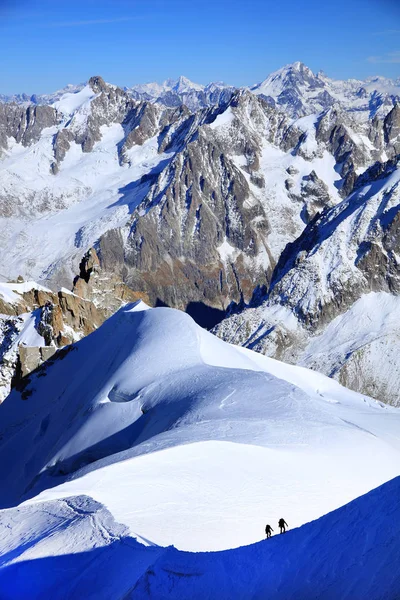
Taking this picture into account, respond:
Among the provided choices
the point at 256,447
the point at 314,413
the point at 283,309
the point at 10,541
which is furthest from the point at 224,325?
the point at 10,541

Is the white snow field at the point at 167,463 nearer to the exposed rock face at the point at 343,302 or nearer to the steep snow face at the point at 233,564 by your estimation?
the steep snow face at the point at 233,564

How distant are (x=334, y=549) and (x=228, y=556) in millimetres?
3584

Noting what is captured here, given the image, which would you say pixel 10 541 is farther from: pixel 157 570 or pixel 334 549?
pixel 334 549

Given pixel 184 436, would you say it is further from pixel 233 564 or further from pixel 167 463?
pixel 233 564

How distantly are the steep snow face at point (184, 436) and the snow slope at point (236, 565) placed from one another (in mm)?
2795

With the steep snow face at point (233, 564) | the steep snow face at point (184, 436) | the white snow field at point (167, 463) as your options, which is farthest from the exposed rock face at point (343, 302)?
the steep snow face at point (233, 564)

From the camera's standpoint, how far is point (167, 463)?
36.0 m

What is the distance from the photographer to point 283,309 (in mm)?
162750

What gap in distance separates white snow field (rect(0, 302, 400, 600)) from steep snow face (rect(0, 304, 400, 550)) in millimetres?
128

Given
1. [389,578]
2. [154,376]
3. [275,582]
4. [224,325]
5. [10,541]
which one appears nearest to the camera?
[389,578]

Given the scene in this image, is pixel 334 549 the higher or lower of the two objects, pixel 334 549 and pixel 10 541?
the lower

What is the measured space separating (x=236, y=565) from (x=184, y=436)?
65.0 ft

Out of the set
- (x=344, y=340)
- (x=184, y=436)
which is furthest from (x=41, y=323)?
(x=344, y=340)

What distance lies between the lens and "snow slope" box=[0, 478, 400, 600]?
19.3 metres
